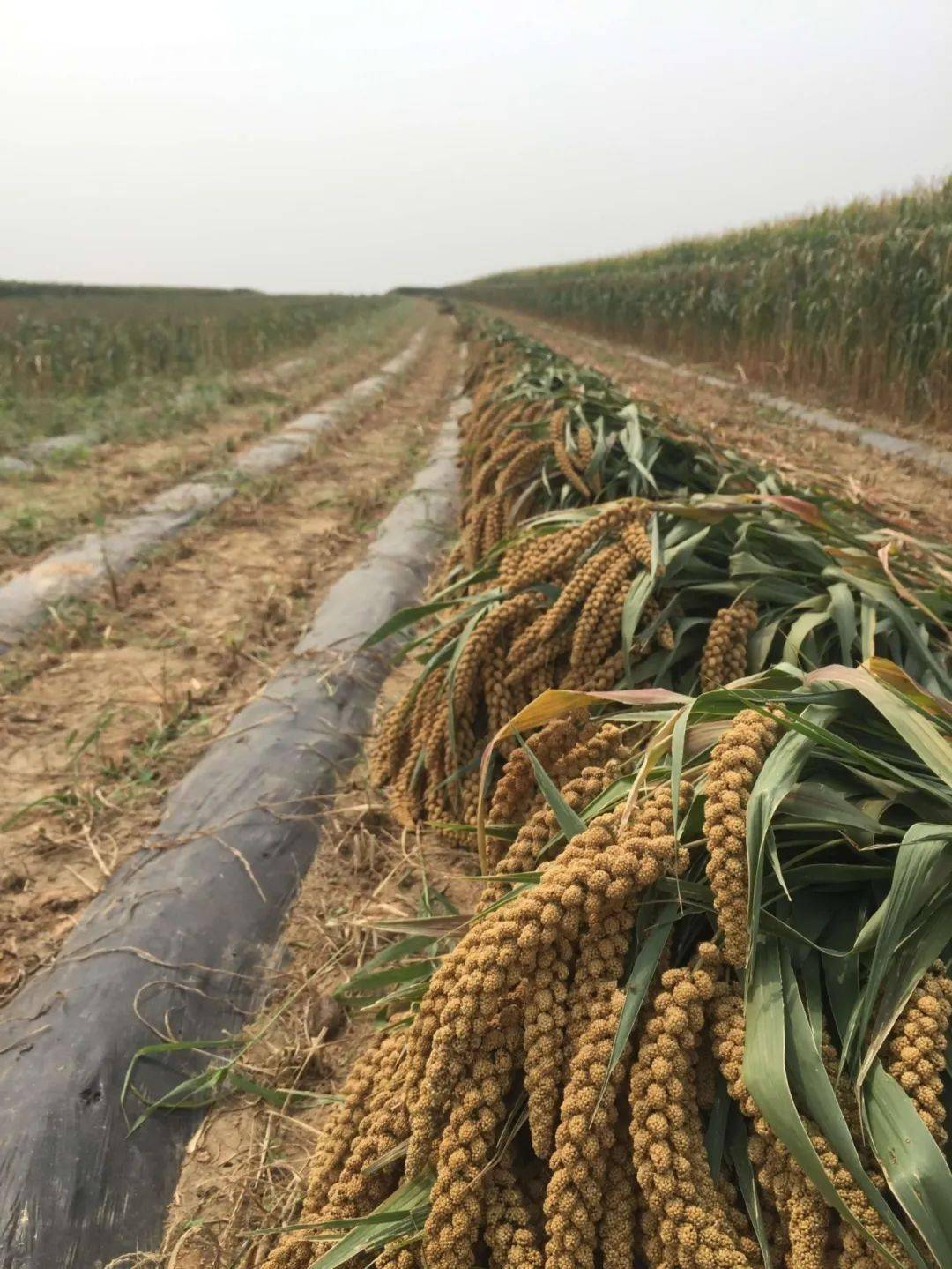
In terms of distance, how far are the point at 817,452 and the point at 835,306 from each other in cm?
392

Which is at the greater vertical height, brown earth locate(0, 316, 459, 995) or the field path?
the field path

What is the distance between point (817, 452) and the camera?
7609 millimetres

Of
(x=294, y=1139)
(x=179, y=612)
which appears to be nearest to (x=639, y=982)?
(x=294, y=1139)

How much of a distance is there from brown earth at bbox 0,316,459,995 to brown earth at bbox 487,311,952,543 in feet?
8.00

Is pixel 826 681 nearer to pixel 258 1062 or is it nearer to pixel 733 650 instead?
pixel 733 650

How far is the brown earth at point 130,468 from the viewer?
5375 mm

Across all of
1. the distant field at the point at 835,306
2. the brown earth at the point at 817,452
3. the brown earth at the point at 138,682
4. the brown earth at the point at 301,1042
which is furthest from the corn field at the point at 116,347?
the brown earth at the point at 301,1042

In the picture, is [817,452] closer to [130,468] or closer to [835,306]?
[835,306]

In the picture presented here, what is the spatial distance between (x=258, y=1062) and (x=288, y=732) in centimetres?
133

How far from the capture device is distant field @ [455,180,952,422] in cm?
872

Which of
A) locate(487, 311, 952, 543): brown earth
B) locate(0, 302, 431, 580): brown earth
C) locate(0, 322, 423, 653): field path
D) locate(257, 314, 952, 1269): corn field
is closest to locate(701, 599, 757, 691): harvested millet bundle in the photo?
locate(257, 314, 952, 1269): corn field

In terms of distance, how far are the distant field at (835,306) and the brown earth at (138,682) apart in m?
5.83

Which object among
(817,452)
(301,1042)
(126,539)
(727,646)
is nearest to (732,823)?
(727,646)

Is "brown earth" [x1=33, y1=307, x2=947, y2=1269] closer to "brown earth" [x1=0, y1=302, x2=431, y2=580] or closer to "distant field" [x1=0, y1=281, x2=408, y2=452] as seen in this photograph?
"brown earth" [x1=0, y1=302, x2=431, y2=580]
